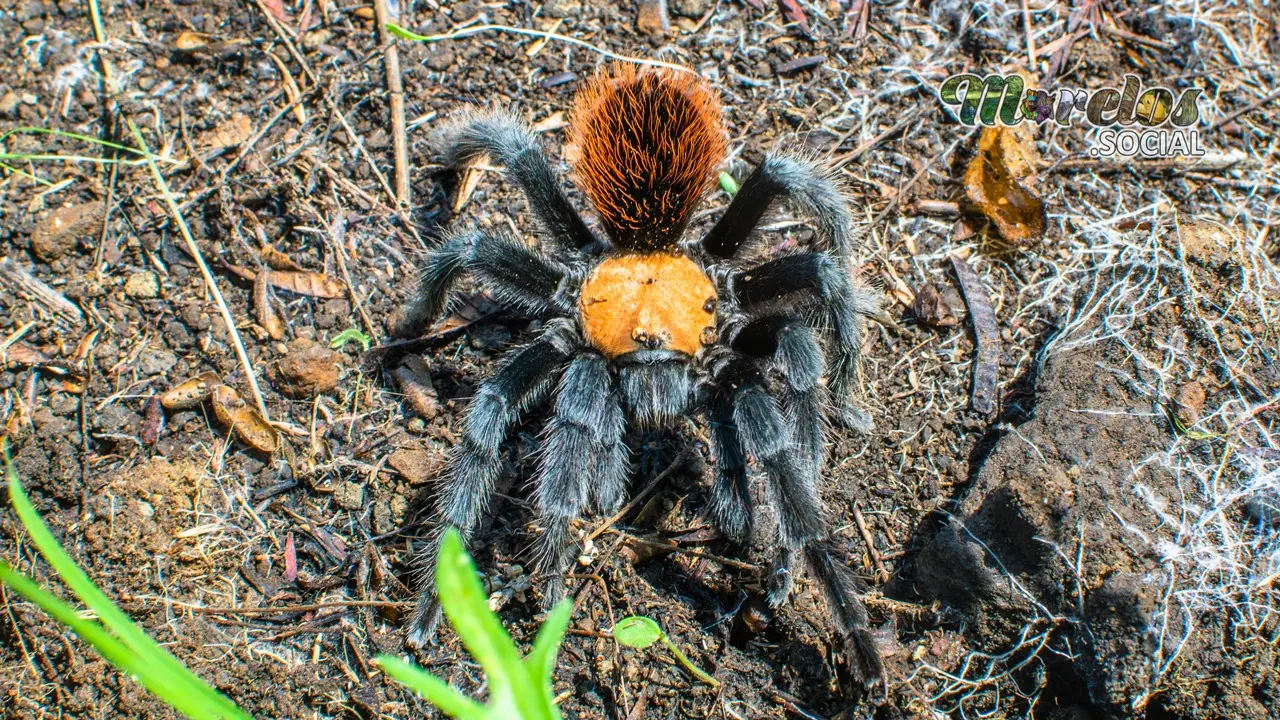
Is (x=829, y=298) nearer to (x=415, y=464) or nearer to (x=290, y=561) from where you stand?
(x=415, y=464)

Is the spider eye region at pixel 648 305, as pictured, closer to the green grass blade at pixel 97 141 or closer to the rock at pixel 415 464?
the rock at pixel 415 464

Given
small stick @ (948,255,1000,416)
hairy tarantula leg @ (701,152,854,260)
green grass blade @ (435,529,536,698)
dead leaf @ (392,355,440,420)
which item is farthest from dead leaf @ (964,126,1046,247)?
green grass blade @ (435,529,536,698)

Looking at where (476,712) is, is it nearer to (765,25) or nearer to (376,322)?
(376,322)

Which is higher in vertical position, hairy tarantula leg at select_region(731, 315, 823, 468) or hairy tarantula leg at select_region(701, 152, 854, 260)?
hairy tarantula leg at select_region(701, 152, 854, 260)

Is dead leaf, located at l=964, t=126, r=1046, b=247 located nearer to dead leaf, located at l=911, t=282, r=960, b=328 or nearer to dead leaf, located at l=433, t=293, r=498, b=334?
dead leaf, located at l=911, t=282, r=960, b=328

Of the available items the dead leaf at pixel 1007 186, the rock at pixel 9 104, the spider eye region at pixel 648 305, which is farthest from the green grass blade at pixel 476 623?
the rock at pixel 9 104

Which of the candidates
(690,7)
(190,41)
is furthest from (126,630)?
(690,7)

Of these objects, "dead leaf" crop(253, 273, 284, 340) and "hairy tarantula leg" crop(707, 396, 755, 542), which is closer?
"hairy tarantula leg" crop(707, 396, 755, 542)
